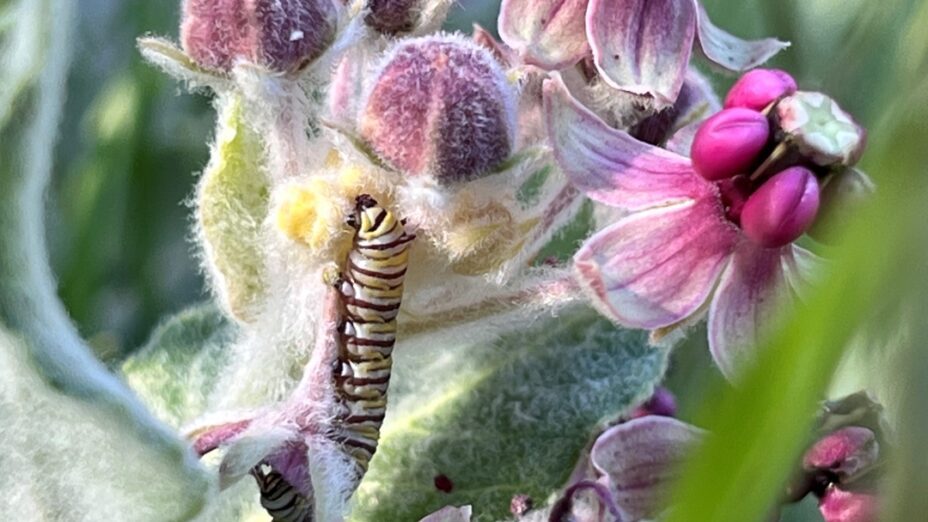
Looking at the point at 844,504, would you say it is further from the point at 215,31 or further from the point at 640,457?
the point at 215,31

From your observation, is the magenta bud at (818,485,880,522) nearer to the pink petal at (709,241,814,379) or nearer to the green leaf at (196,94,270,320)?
the pink petal at (709,241,814,379)

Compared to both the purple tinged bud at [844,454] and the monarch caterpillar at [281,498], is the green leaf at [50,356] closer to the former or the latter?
Answer: the monarch caterpillar at [281,498]

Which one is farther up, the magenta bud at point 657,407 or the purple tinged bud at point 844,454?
the purple tinged bud at point 844,454

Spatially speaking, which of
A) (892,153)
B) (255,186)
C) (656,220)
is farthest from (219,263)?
(892,153)

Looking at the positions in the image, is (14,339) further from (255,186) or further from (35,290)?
(255,186)

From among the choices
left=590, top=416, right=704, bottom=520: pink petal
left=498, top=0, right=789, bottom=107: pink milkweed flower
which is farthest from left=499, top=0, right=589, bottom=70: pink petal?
left=590, top=416, right=704, bottom=520: pink petal

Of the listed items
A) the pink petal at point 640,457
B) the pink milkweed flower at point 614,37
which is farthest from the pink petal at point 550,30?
the pink petal at point 640,457

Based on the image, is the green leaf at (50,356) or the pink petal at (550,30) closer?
the green leaf at (50,356)
